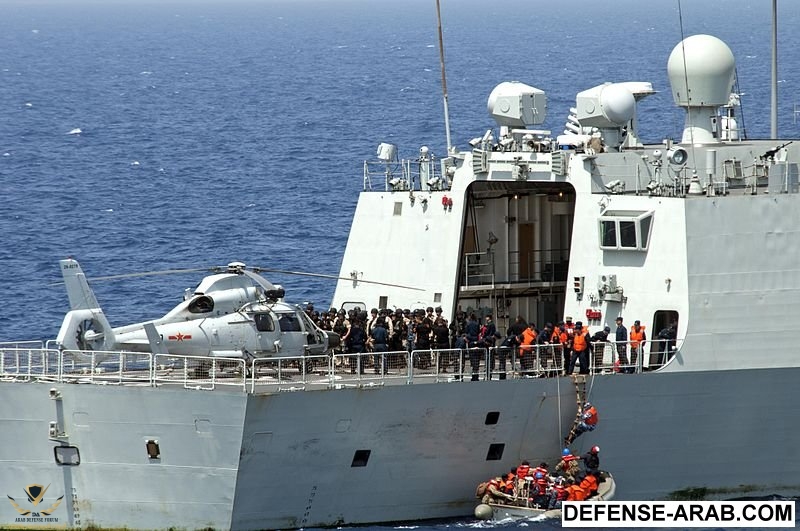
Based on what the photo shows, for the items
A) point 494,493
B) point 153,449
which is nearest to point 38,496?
point 153,449

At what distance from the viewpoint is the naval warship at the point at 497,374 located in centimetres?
2934

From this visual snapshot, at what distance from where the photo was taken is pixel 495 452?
1217 inches

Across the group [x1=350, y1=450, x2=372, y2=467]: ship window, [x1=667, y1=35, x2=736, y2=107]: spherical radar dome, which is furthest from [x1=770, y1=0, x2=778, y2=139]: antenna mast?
[x1=350, y1=450, x2=372, y2=467]: ship window

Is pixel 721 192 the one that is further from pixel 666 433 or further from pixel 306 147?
pixel 306 147

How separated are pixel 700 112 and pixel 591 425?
29.2ft

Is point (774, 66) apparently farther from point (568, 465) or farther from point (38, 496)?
point (38, 496)

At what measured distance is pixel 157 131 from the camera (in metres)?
109

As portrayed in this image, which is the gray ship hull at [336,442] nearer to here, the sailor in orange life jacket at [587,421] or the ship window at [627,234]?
the sailor in orange life jacket at [587,421]

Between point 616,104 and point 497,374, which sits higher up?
point 616,104

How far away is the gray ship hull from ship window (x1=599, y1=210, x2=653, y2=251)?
8.92ft

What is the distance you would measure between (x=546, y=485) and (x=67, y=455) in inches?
318

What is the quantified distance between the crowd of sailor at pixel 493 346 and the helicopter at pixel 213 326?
92cm

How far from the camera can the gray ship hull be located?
29.1 meters

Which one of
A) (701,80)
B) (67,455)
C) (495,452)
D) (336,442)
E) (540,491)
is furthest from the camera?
(701,80)
